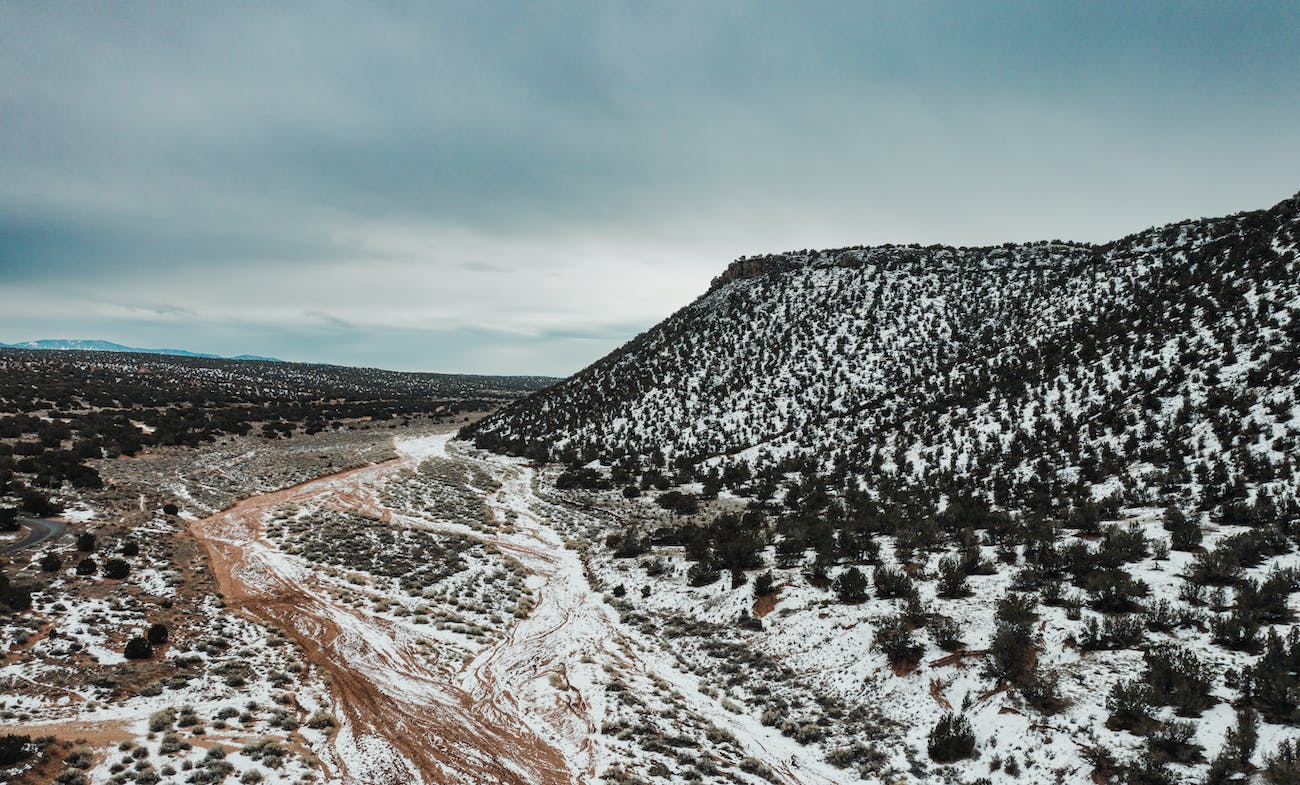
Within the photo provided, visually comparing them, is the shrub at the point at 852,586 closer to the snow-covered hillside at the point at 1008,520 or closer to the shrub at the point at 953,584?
the snow-covered hillside at the point at 1008,520

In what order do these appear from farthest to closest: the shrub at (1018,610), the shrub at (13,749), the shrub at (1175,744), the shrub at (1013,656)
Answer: the shrub at (1018,610) → the shrub at (1013,656) → the shrub at (13,749) → the shrub at (1175,744)

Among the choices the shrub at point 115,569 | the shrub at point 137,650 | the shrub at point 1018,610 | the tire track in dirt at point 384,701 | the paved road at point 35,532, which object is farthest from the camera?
the paved road at point 35,532

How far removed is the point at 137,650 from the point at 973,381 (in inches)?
1550

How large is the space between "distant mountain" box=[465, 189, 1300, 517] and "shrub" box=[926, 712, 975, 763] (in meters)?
11.3

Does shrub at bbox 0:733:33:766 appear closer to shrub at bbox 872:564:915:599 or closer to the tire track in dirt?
the tire track in dirt

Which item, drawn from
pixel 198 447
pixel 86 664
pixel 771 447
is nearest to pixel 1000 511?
pixel 771 447

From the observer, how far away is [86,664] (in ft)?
Answer: 34.1

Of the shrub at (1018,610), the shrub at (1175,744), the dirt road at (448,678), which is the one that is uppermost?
the shrub at (1018,610)

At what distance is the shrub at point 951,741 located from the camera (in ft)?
28.5

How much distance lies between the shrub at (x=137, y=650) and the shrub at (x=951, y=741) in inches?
605

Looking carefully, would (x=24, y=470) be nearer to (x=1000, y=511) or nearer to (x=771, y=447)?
(x=771, y=447)

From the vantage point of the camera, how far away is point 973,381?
112 feet

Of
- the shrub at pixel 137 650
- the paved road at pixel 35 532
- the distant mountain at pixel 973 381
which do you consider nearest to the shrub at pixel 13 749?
the shrub at pixel 137 650

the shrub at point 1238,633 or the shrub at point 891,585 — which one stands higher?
the shrub at point 1238,633
